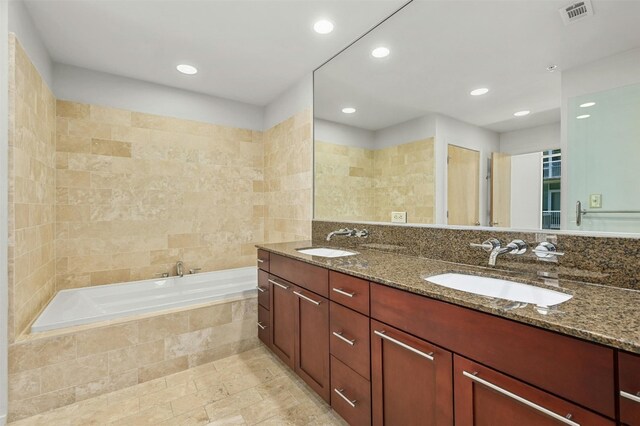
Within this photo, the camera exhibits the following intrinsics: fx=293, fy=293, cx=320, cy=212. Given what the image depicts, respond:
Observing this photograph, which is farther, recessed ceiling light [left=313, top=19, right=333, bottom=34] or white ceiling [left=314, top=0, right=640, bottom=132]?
recessed ceiling light [left=313, top=19, right=333, bottom=34]

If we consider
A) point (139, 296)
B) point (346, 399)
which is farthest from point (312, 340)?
point (139, 296)

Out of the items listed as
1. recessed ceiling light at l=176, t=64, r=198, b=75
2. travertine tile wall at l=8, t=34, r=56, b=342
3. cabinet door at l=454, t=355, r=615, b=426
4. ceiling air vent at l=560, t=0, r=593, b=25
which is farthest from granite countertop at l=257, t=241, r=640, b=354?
recessed ceiling light at l=176, t=64, r=198, b=75

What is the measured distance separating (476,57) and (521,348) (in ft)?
4.71

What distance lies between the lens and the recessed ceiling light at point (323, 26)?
2.01 meters

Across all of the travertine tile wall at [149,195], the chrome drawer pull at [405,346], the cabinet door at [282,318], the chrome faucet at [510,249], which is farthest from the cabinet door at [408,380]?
the travertine tile wall at [149,195]

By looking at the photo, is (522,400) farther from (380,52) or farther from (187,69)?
(187,69)

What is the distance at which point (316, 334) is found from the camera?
1.69 m

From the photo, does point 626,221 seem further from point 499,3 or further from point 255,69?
point 255,69

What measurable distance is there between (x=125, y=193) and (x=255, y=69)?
67.6 inches

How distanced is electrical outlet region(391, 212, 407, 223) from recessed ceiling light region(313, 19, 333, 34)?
1.38m

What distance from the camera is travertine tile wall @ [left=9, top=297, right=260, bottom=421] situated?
1749mm

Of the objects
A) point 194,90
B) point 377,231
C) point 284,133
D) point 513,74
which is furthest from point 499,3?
point 194,90

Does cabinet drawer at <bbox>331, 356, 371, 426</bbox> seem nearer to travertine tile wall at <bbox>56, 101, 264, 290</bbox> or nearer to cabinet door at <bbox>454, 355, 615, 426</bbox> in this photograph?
cabinet door at <bbox>454, 355, 615, 426</bbox>

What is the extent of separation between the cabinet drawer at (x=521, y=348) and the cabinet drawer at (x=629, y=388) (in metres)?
0.02
